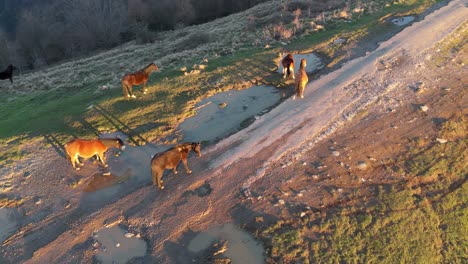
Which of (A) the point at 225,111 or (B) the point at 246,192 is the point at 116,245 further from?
(A) the point at 225,111

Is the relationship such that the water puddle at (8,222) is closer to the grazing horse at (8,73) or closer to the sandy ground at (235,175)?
the sandy ground at (235,175)

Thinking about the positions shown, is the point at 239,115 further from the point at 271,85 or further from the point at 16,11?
the point at 16,11

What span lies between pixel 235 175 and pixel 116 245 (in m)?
3.83

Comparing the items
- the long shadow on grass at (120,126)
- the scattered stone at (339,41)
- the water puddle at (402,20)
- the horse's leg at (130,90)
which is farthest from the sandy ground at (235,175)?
the water puddle at (402,20)

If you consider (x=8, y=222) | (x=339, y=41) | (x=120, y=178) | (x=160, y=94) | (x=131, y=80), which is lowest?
(x=339, y=41)

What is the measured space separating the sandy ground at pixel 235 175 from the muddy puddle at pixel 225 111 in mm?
741

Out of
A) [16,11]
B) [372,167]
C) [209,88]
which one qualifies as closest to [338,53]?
[209,88]

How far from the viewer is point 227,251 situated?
9070 millimetres

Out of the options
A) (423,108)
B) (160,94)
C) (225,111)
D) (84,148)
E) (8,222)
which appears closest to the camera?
(8,222)

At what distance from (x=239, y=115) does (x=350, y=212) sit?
6.38 m

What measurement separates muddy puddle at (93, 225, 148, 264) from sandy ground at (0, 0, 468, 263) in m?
0.14

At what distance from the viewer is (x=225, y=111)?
1520 cm

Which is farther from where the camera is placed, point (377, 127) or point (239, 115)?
point (239, 115)

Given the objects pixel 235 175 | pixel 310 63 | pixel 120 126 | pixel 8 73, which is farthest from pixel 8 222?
pixel 8 73
